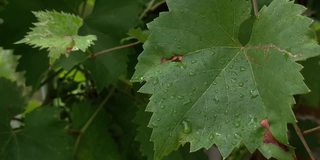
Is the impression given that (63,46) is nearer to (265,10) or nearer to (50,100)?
(265,10)

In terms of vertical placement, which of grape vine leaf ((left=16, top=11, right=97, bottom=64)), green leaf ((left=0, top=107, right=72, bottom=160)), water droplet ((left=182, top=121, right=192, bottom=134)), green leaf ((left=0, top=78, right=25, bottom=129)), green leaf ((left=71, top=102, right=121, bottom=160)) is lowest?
green leaf ((left=71, top=102, right=121, bottom=160))

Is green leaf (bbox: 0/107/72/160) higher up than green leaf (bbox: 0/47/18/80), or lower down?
higher up

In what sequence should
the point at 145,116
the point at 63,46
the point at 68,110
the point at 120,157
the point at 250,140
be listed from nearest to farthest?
the point at 250,140 → the point at 63,46 → the point at 145,116 → the point at 120,157 → the point at 68,110

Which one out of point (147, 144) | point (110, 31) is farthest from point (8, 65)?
point (147, 144)

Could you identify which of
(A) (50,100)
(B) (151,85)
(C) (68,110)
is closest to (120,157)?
(C) (68,110)

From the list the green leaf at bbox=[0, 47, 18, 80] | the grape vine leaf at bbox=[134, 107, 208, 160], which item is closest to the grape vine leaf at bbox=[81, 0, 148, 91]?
the grape vine leaf at bbox=[134, 107, 208, 160]

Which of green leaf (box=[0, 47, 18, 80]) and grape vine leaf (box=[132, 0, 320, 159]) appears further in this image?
green leaf (box=[0, 47, 18, 80])

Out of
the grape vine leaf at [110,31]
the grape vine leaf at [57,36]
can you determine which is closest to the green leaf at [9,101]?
the grape vine leaf at [110,31]

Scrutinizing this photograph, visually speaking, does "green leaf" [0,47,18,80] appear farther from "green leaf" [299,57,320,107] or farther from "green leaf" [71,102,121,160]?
"green leaf" [299,57,320,107]
